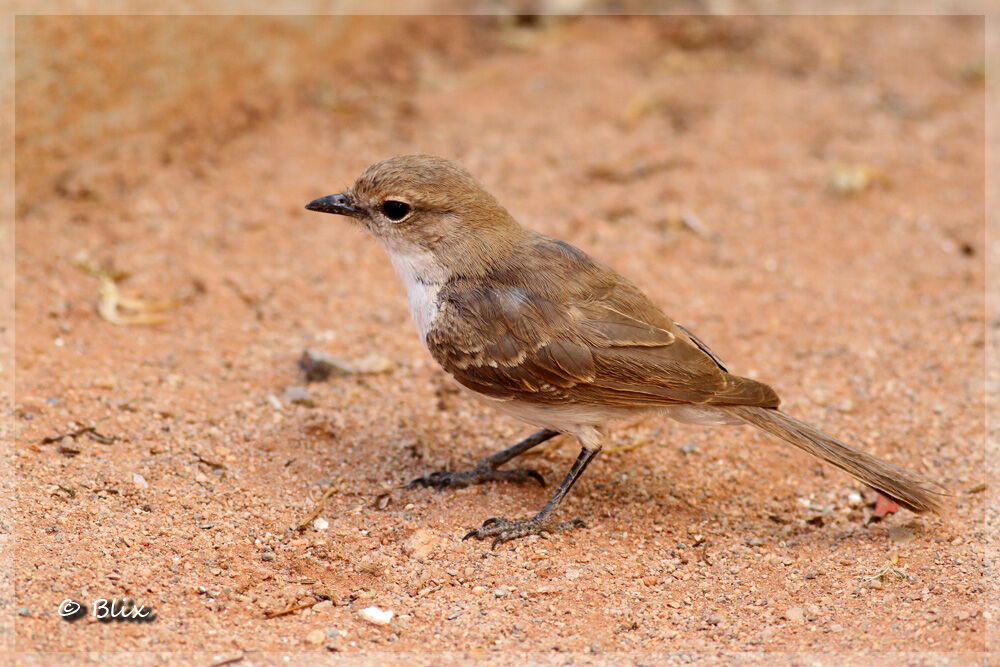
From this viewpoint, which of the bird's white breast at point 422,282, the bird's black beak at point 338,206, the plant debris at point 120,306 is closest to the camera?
the bird's white breast at point 422,282


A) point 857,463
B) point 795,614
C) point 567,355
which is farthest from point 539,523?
point 857,463

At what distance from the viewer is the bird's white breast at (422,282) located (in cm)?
539

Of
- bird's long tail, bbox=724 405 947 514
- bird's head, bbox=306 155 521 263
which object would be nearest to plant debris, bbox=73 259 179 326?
bird's head, bbox=306 155 521 263

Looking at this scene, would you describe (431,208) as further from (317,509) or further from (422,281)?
(317,509)

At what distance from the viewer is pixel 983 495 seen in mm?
5457

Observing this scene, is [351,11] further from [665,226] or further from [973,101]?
[973,101]

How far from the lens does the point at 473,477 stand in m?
5.68

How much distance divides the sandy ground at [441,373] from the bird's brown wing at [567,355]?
71 cm

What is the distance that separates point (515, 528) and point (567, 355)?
2.98 feet

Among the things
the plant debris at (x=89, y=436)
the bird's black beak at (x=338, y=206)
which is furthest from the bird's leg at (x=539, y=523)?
the plant debris at (x=89, y=436)

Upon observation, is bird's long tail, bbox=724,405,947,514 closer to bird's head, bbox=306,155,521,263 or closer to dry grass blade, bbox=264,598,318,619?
bird's head, bbox=306,155,521,263

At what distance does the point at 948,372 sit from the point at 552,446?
8.48 ft

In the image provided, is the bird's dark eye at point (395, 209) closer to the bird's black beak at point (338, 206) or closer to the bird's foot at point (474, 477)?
the bird's black beak at point (338, 206)

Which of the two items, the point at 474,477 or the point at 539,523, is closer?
the point at 539,523
